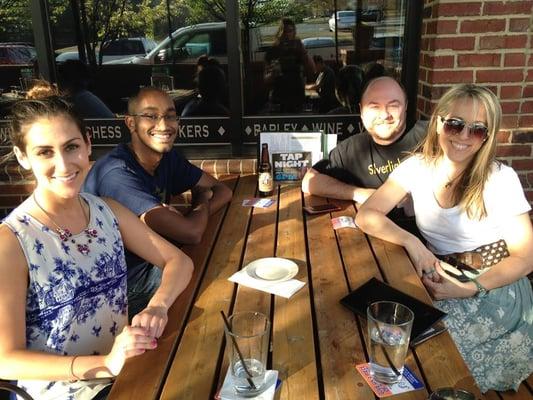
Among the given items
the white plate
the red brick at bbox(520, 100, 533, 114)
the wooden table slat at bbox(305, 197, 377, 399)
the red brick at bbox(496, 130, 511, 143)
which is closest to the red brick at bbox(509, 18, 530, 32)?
the red brick at bbox(520, 100, 533, 114)

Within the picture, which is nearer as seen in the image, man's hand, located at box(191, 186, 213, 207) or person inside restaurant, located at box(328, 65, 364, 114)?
man's hand, located at box(191, 186, 213, 207)

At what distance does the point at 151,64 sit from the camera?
3213mm

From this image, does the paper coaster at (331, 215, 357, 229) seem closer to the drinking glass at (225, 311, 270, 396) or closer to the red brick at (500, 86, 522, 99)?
the drinking glass at (225, 311, 270, 396)

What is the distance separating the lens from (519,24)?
2.66m

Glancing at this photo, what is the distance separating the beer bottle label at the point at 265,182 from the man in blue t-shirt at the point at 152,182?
19cm

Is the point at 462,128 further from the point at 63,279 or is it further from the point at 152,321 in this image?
the point at 63,279

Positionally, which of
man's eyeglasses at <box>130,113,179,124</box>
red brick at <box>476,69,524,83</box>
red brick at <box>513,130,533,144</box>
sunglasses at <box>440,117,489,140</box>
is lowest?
red brick at <box>513,130,533,144</box>

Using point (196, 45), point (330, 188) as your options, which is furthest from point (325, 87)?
point (330, 188)

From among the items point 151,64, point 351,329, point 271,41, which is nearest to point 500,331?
point 351,329

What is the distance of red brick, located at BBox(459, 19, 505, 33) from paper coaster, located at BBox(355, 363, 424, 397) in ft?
7.19

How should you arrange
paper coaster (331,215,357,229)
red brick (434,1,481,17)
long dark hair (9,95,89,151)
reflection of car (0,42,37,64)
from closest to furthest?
long dark hair (9,95,89,151)
paper coaster (331,215,357,229)
red brick (434,1,481,17)
reflection of car (0,42,37,64)

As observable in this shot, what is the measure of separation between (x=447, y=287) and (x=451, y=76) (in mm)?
1469

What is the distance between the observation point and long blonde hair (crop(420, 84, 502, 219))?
1.90 meters

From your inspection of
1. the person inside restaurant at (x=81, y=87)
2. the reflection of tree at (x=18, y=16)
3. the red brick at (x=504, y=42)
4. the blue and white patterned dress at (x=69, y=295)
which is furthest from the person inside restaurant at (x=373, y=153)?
the reflection of tree at (x=18, y=16)
